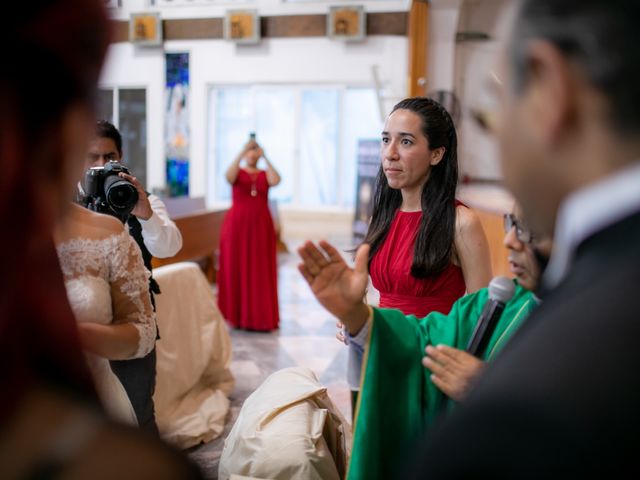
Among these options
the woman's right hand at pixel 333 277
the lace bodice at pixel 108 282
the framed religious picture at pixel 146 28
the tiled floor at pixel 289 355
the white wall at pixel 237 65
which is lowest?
the tiled floor at pixel 289 355

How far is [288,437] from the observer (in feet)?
6.18

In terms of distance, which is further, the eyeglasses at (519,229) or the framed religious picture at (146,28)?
the framed religious picture at (146,28)

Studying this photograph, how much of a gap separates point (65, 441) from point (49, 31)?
0.36 m

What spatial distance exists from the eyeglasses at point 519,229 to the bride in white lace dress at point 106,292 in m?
1.00

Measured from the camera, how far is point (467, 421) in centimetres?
61

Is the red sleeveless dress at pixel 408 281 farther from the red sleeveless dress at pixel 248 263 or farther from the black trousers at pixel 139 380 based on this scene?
the red sleeveless dress at pixel 248 263

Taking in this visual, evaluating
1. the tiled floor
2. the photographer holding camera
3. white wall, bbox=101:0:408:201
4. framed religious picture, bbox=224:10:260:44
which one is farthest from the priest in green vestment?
framed religious picture, bbox=224:10:260:44

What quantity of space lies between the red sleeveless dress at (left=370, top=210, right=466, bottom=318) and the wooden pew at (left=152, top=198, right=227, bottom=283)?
4.06 metres

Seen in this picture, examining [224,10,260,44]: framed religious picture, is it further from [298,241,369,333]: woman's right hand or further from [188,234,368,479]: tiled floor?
[298,241,369,333]: woman's right hand

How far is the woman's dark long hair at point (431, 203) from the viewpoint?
2.13 m

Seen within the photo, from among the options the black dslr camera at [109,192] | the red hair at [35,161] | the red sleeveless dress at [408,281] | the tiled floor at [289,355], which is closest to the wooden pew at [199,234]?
the tiled floor at [289,355]

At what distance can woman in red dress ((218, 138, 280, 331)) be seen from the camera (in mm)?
5574

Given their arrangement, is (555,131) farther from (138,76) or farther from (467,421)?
(138,76)

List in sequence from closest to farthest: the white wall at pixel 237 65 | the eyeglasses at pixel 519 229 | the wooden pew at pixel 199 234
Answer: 1. the eyeglasses at pixel 519 229
2. the wooden pew at pixel 199 234
3. the white wall at pixel 237 65
